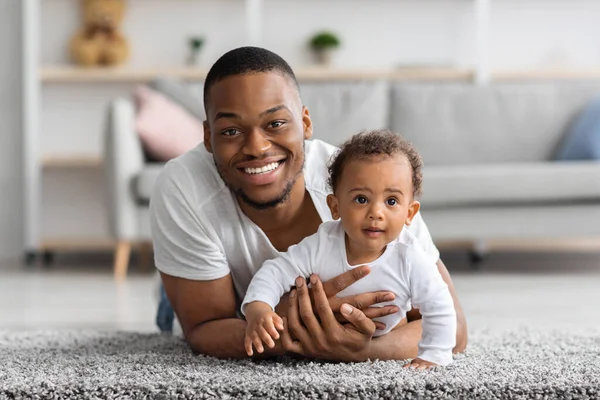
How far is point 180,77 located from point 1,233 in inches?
53.2

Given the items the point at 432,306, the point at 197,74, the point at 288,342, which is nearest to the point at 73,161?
the point at 197,74

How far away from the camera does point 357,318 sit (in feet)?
5.33

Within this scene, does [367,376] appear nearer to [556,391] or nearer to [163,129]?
[556,391]

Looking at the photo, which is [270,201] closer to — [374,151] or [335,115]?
A: [374,151]

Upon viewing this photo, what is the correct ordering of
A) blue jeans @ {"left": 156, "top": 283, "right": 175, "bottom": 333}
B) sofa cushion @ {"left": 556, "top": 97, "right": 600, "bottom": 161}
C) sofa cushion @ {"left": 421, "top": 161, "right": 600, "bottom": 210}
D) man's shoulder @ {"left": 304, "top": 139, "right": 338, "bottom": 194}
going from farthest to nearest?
sofa cushion @ {"left": 556, "top": 97, "right": 600, "bottom": 161} → sofa cushion @ {"left": 421, "top": 161, "right": 600, "bottom": 210} → blue jeans @ {"left": 156, "top": 283, "right": 175, "bottom": 333} → man's shoulder @ {"left": 304, "top": 139, "right": 338, "bottom": 194}

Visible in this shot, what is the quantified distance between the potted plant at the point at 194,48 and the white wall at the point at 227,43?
0.43ft

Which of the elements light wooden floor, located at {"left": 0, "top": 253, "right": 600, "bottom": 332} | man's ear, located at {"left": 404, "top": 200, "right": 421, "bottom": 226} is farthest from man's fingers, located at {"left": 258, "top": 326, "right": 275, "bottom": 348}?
light wooden floor, located at {"left": 0, "top": 253, "right": 600, "bottom": 332}

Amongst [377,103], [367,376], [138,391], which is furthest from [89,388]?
[377,103]

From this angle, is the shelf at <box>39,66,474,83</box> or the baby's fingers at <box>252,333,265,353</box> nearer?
the baby's fingers at <box>252,333,265,353</box>

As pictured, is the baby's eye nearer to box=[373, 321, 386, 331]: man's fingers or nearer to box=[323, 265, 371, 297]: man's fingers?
box=[323, 265, 371, 297]: man's fingers

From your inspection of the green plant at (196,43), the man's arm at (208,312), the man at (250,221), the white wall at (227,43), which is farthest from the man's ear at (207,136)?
the white wall at (227,43)

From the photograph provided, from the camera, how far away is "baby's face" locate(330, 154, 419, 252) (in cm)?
159

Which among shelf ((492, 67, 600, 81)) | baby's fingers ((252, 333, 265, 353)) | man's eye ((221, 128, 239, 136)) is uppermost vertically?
shelf ((492, 67, 600, 81))

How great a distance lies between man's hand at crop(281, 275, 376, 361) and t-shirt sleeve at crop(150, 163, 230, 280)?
186 millimetres
